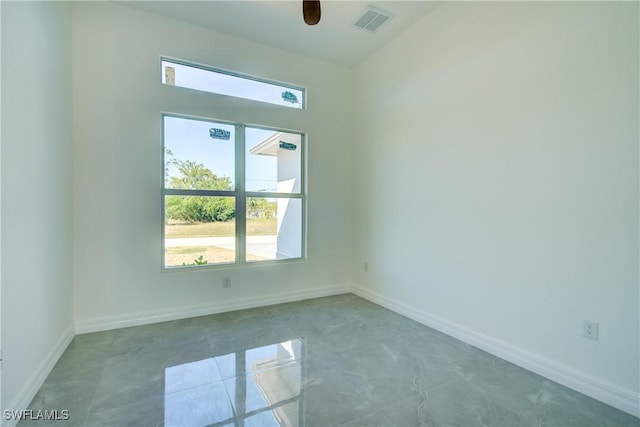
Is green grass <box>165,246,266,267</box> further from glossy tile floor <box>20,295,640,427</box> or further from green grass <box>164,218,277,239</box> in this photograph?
glossy tile floor <box>20,295,640,427</box>

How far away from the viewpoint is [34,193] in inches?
75.4

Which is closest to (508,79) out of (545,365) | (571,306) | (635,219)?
(635,219)

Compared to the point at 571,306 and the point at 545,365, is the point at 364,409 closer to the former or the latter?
the point at 545,365

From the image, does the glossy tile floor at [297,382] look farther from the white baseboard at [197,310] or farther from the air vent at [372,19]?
the air vent at [372,19]

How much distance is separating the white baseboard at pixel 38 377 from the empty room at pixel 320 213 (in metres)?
0.02

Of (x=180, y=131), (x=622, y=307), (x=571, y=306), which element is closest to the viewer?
(x=622, y=307)

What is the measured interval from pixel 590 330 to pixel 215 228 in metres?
3.35

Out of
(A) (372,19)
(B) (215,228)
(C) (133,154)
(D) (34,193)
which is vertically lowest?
(B) (215,228)

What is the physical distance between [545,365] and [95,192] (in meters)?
4.00

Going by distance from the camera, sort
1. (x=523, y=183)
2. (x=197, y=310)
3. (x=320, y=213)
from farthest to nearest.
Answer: (x=320, y=213) → (x=197, y=310) → (x=523, y=183)

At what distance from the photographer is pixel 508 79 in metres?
2.37

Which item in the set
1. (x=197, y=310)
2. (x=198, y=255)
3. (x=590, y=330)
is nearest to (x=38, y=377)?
(x=197, y=310)

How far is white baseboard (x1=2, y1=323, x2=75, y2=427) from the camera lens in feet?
5.31

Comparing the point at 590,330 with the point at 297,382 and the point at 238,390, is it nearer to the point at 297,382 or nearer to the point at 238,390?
the point at 297,382
